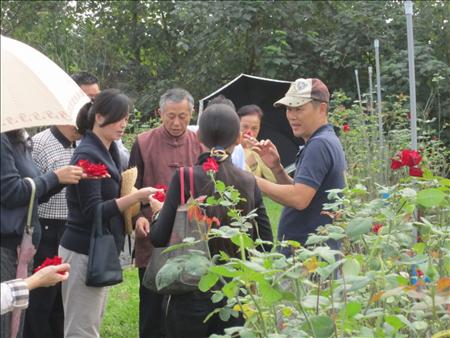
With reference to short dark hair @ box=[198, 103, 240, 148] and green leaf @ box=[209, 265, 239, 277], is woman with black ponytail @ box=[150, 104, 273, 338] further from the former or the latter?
green leaf @ box=[209, 265, 239, 277]

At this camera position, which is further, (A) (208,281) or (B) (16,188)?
(B) (16,188)

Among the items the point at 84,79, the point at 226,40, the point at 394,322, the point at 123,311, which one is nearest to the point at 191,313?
the point at 394,322

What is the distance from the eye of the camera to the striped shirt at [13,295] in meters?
2.95

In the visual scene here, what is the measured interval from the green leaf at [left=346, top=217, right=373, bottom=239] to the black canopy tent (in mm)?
6132

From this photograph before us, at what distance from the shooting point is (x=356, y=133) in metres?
8.95

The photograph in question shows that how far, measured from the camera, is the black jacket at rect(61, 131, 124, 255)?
4.38 metres

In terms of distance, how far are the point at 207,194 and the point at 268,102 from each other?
6.28 meters

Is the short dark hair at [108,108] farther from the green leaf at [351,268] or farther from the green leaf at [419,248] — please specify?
the green leaf at [351,268]

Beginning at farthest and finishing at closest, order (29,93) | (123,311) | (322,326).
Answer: (123,311), (29,93), (322,326)

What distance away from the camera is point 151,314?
17.4 ft

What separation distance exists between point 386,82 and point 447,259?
35.6ft

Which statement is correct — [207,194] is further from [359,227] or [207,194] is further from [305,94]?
[359,227]

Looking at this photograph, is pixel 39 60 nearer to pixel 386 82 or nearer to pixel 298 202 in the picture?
pixel 298 202

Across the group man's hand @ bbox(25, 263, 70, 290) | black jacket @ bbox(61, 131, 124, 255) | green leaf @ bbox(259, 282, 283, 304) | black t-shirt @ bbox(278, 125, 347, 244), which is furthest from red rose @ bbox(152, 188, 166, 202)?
green leaf @ bbox(259, 282, 283, 304)
